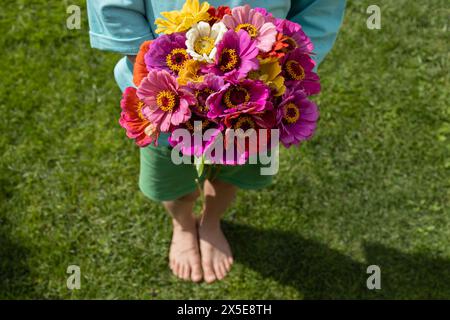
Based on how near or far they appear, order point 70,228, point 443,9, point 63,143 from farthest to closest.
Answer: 1. point 443,9
2. point 63,143
3. point 70,228

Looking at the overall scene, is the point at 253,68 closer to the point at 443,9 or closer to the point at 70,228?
the point at 70,228

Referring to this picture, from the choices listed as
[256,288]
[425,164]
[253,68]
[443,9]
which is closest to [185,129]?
[253,68]

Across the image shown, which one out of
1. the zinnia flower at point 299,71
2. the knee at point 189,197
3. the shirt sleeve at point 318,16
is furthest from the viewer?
the knee at point 189,197

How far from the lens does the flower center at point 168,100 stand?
1198 millimetres

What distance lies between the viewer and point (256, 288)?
2.60 meters

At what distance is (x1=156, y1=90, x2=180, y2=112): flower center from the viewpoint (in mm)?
1198

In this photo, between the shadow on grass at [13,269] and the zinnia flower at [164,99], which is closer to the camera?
the zinnia flower at [164,99]

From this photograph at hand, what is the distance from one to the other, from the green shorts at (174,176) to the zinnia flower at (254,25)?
76cm

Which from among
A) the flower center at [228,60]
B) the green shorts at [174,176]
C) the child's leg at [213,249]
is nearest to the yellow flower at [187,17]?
the flower center at [228,60]

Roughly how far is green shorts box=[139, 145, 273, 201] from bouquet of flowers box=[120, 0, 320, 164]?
0.68 m

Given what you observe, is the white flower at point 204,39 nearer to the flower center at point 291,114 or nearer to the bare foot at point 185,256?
the flower center at point 291,114

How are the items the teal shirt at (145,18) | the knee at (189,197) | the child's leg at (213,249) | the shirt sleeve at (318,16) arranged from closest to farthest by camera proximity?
the teal shirt at (145,18) → the shirt sleeve at (318,16) → the knee at (189,197) → the child's leg at (213,249)

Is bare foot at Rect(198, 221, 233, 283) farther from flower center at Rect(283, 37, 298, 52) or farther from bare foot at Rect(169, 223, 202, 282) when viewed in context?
flower center at Rect(283, 37, 298, 52)
